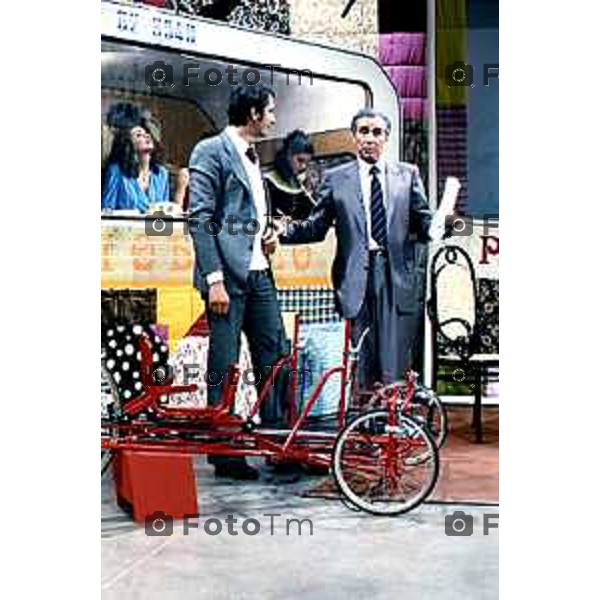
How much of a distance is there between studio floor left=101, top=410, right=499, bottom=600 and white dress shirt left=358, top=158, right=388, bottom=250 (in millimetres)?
523

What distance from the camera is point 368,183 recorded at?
3.49 m

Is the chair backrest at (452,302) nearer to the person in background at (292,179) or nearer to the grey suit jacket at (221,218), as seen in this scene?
the person in background at (292,179)

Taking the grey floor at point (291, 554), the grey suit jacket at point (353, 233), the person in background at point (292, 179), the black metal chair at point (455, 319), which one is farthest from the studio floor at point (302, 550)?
Answer: the person in background at point (292, 179)

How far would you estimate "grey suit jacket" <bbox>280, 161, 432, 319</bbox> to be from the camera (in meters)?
3.47

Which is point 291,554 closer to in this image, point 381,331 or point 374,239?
point 381,331

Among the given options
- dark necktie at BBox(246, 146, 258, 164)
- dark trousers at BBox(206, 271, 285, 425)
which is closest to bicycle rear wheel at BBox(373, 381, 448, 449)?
dark trousers at BBox(206, 271, 285, 425)

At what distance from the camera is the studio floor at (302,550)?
341cm

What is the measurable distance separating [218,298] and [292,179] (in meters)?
0.37

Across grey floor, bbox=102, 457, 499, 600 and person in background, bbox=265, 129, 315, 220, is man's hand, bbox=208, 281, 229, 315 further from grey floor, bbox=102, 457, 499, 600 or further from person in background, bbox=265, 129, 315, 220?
grey floor, bbox=102, 457, 499, 600
